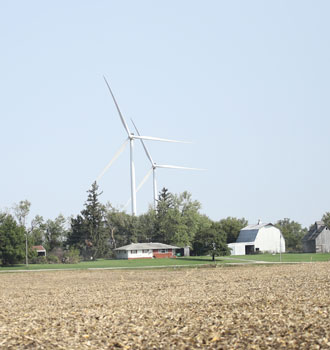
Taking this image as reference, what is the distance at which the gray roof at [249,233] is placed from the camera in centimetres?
12800

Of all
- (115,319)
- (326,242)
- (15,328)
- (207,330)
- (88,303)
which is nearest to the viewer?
(207,330)

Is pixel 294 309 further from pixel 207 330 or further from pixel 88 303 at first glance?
pixel 88 303

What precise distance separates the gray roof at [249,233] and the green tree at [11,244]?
53.1 meters

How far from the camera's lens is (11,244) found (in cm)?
9338

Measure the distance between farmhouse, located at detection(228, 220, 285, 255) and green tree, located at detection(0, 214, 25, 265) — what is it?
157ft

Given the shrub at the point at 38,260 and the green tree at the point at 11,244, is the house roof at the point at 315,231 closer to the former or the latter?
the shrub at the point at 38,260

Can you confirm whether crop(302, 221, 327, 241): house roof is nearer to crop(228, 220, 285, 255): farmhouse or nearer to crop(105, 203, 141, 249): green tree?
crop(228, 220, 285, 255): farmhouse

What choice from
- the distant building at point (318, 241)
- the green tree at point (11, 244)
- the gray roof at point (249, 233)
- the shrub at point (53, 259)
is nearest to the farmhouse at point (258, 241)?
the gray roof at point (249, 233)

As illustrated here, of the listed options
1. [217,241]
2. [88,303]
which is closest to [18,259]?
[217,241]

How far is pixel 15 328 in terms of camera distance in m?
21.6

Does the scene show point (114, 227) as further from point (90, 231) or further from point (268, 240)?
point (268, 240)

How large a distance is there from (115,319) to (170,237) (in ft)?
361

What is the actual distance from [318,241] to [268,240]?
35.3ft

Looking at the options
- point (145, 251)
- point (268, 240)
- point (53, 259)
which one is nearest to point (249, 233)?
point (268, 240)
